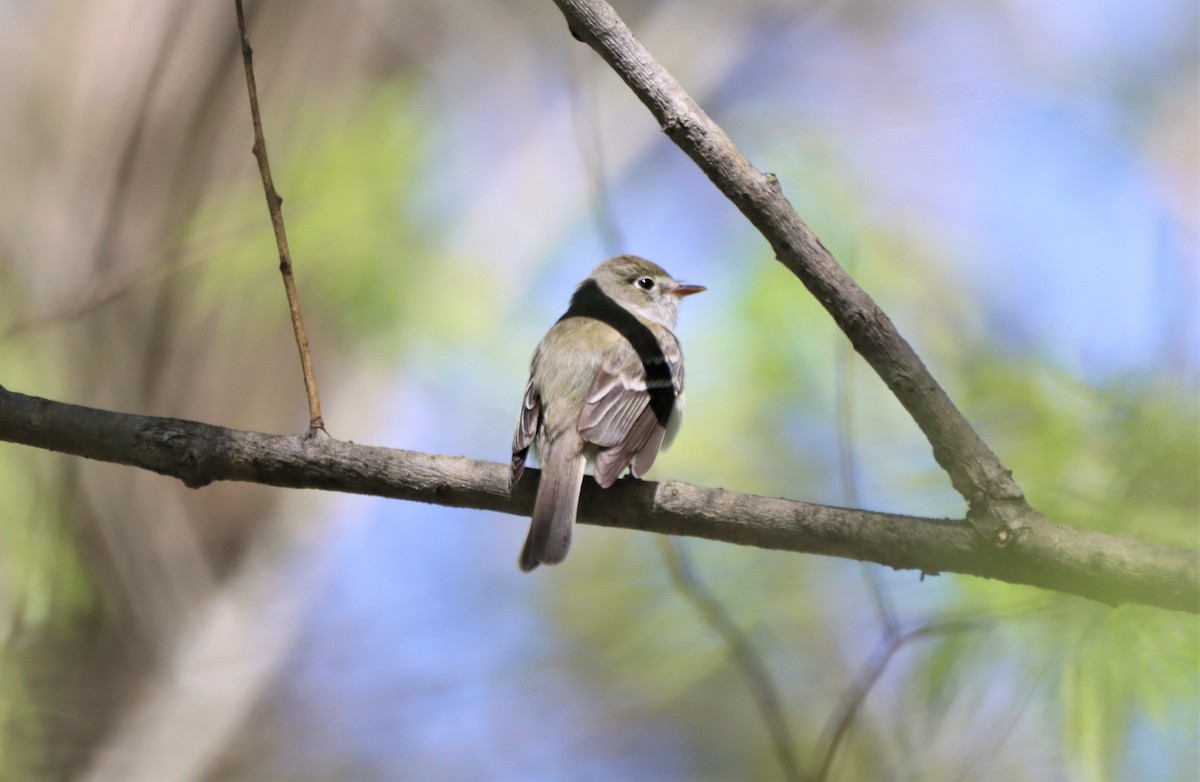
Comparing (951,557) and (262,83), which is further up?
(262,83)

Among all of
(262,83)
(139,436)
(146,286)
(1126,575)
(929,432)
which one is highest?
(262,83)

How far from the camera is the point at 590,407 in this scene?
3811 mm

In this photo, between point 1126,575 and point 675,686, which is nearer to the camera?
point 1126,575

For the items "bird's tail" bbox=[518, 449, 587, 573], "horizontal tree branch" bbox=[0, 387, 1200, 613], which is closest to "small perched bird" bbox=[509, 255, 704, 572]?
"bird's tail" bbox=[518, 449, 587, 573]

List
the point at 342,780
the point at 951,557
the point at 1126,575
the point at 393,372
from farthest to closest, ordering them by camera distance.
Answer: the point at 393,372
the point at 342,780
the point at 951,557
the point at 1126,575

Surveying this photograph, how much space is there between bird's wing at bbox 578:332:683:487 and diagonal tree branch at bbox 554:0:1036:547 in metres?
0.92

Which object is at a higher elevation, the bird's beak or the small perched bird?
the bird's beak

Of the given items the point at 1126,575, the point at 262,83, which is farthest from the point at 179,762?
the point at 1126,575

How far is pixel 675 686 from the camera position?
4305 millimetres

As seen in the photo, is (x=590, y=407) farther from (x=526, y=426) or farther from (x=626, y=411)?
(x=526, y=426)

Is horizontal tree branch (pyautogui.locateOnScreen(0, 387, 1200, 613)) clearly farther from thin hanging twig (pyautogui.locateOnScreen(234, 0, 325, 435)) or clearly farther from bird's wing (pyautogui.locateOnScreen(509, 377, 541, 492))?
bird's wing (pyautogui.locateOnScreen(509, 377, 541, 492))

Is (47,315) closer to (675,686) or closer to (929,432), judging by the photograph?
(675,686)

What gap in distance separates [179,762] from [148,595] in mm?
856

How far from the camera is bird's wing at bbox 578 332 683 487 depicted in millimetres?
3467
